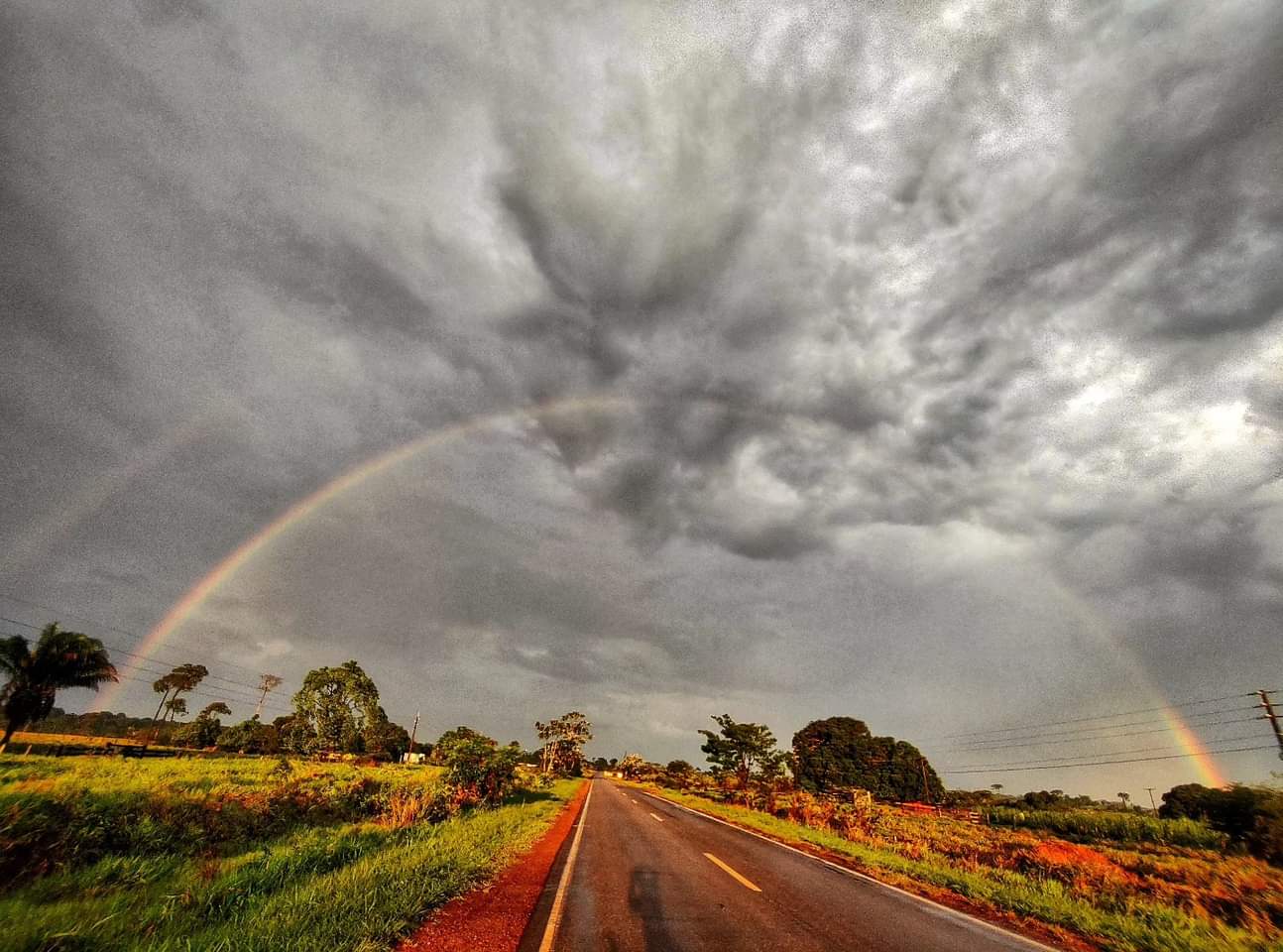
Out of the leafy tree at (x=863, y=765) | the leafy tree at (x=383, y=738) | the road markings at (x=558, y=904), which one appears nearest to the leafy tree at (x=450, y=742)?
the road markings at (x=558, y=904)

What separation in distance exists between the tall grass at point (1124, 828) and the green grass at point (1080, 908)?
26.8m

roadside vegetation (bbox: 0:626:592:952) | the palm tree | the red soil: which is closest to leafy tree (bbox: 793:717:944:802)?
roadside vegetation (bbox: 0:626:592:952)

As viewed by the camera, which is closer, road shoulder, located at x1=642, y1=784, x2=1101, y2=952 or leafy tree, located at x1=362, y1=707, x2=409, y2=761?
road shoulder, located at x1=642, y1=784, x2=1101, y2=952

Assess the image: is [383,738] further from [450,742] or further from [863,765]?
[863,765]

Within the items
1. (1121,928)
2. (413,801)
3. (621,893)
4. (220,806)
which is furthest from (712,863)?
(220,806)

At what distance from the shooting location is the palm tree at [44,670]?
36.9 m

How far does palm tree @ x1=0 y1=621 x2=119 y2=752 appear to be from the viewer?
3691 cm

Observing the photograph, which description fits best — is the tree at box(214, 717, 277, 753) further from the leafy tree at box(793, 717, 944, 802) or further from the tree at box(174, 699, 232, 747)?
the leafy tree at box(793, 717, 944, 802)

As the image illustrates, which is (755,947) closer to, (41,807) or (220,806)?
(41,807)

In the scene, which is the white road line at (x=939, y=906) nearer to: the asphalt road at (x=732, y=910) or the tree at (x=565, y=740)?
the asphalt road at (x=732, y=910)

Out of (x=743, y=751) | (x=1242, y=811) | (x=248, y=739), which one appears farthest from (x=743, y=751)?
(x=248, y=739)

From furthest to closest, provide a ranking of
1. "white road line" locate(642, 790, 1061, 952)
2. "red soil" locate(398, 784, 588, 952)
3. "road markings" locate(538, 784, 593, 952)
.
Answer: "white road line" locate(642, 790, 1061, 952)
"road markings" locate(538, 784, 593, 952)
"red soil" locate(398, 784, 588, 952)

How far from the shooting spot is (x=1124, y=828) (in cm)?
3350

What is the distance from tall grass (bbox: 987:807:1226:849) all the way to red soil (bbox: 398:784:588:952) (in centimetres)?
3649
